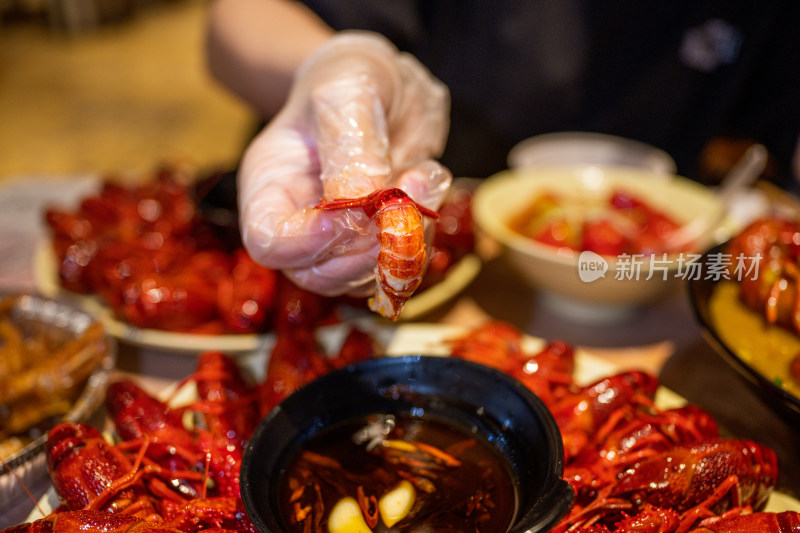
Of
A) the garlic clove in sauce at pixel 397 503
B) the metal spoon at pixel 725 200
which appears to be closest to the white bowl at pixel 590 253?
the metal spoon at pixel 725 200

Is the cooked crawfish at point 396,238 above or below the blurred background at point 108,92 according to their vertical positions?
above

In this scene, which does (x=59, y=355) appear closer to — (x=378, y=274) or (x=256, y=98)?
(x=378, y=274)

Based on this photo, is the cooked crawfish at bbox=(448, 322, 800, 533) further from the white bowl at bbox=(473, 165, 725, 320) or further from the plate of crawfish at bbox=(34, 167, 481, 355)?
the plate of crawfish at bbox=(34, 167, 481, 355)

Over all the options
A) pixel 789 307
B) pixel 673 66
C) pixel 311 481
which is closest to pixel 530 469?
pixel 311 481

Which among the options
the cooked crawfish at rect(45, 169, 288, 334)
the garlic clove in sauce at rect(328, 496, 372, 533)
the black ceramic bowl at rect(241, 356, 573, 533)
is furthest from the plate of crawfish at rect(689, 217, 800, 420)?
the cooked crawfish at rect(45, 169, 288, 334)

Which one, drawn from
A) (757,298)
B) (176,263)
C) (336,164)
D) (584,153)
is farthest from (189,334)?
(584,153)

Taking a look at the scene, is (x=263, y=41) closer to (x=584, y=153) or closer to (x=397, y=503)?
(x=584, y=153)

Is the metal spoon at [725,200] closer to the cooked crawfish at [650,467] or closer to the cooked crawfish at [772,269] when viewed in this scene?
the cooked crawfish at [772,269]
